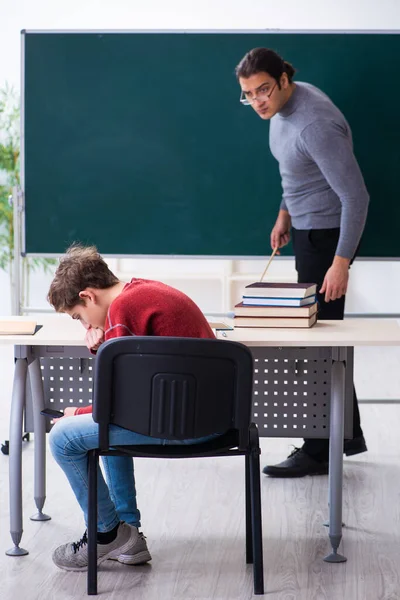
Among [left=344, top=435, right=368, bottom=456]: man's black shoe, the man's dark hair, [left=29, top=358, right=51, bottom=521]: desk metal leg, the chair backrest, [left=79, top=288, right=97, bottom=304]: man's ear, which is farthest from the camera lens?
[left=344, top=435, right=368, bottom=456]: man's black shoe

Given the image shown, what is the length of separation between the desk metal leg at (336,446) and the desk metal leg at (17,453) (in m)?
0.95

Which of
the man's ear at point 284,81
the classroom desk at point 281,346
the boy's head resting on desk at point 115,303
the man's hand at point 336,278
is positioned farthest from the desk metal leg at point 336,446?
the man's ear at point 284,81

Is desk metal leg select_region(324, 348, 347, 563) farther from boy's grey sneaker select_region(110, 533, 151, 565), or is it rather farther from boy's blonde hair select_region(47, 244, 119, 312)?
boy's blonde hair select_region(47, 244, 119, 312)

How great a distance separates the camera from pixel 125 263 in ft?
24.2

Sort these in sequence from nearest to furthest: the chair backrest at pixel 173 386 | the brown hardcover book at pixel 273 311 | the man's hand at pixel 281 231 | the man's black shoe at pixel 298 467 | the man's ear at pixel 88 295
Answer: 1. the chair backrest at pixel 173 386
2. the man's ear at pixel 88 295
3. the brown hardcover book at pixel 273 311
4. the man's black shoe at pixel 298 467
5. the man's hand at pixel 281 231

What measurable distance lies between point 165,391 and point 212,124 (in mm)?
2255

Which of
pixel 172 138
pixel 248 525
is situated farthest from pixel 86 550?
pixel 172 138

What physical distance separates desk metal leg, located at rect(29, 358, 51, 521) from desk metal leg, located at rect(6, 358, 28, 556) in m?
0.29

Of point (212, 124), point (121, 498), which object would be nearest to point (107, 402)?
point (121, 498)

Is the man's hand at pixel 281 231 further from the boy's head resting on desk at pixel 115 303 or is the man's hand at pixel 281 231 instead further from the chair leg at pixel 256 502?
the chair leg at pixel 256 502

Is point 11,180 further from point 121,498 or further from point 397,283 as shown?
point 121,498

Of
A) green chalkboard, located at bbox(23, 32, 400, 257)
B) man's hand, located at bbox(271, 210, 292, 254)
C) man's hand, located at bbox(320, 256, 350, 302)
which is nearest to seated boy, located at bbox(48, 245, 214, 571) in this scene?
man's hand, located at bbox(320, 256, 350, 302)

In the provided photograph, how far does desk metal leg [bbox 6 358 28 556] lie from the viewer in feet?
8.89

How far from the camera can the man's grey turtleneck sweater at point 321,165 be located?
11.0 feet
